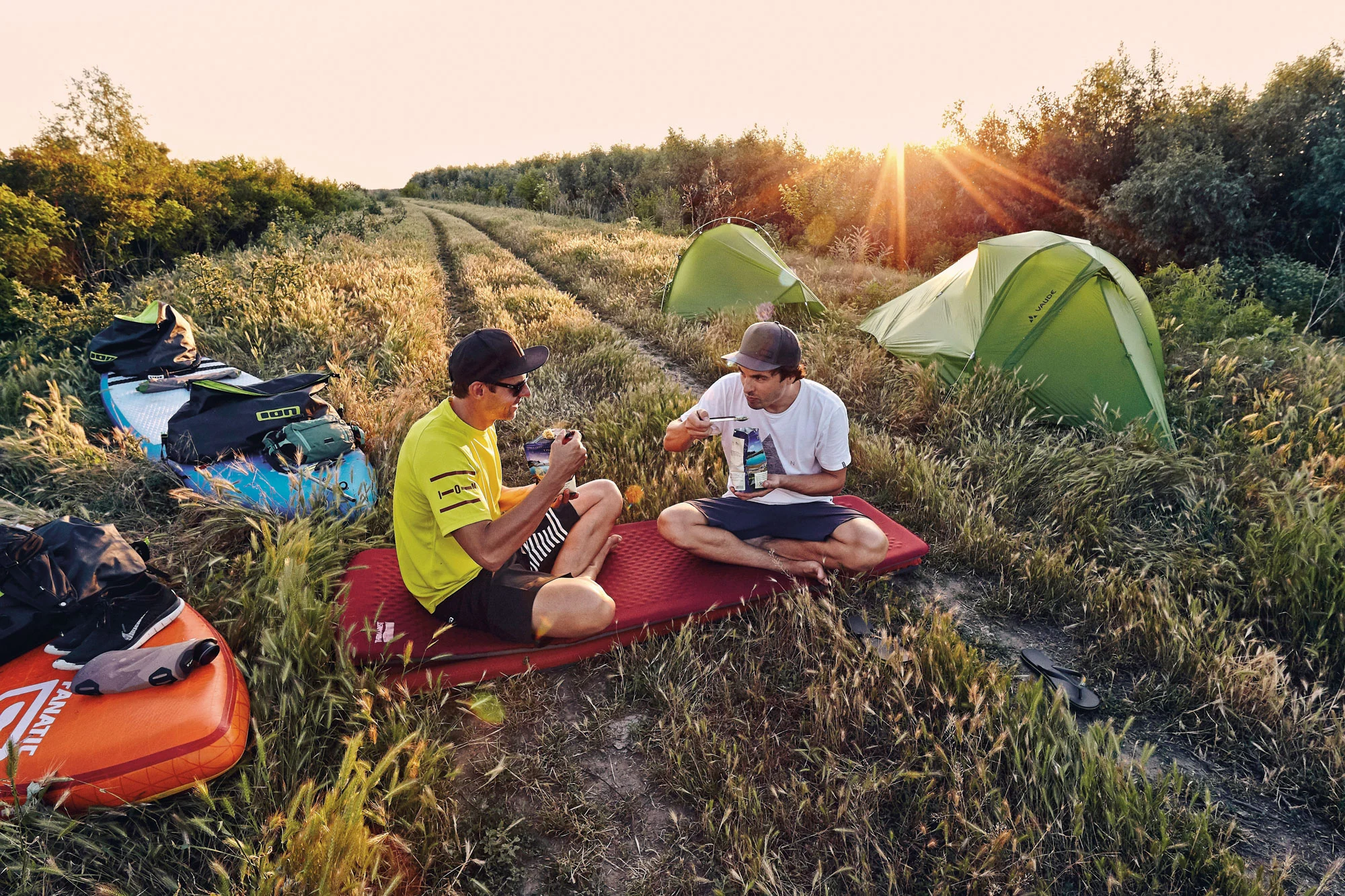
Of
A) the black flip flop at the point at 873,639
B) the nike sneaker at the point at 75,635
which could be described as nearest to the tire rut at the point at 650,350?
the black flip flop at the point at 873,639

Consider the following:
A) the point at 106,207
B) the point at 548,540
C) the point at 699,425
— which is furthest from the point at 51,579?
the point at 106,207

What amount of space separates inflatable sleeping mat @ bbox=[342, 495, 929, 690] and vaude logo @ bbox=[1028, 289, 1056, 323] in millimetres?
3442

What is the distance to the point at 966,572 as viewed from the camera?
13.1 ft

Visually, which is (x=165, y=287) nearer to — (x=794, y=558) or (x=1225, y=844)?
(x=794, y=558)

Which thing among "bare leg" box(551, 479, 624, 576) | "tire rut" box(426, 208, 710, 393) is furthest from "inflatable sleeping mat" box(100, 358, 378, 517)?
"tire rut" box(426, 208, 710, 393)

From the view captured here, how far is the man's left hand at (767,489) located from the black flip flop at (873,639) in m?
0.91

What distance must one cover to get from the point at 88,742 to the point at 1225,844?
4.40m

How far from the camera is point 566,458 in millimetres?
2926

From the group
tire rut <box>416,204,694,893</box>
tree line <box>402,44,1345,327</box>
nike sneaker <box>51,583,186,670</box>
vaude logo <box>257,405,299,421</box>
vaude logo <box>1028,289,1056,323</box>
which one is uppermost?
tree line <box>402,44,1345,327</box>

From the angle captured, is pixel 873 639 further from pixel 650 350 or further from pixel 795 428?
pixel 650 350

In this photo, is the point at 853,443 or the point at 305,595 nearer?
the point at 305,595

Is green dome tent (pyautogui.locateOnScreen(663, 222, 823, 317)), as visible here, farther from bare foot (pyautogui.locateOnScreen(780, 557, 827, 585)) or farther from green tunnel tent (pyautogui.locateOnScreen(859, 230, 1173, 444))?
bare foot (pyautogui.locateOnScreen(780, 557, 827, 585))

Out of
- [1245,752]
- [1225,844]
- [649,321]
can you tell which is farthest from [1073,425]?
[649,321]

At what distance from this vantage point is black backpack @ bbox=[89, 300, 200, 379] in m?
5.74
